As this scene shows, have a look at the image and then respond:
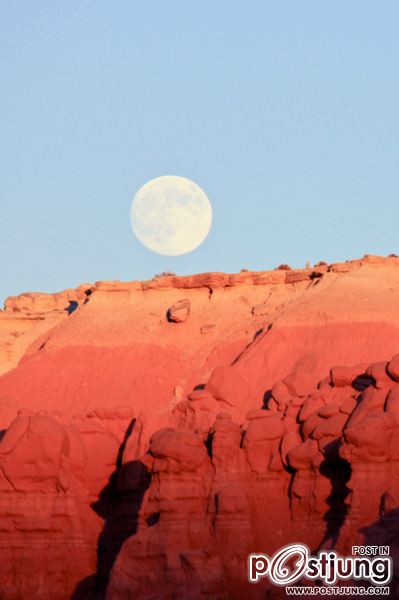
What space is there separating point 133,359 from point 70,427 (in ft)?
33.8

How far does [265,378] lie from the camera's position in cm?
5284

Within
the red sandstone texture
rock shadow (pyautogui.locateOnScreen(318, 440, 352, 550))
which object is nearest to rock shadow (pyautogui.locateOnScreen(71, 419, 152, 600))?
the red sandstone texture

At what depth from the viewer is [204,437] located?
149 feet

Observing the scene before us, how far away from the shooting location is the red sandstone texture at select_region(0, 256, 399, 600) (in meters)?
41.3

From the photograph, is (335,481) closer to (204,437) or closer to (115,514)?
(204,437)

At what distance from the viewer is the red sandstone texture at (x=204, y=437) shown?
136ft

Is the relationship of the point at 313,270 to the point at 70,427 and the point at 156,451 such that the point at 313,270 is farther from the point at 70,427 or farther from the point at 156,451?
the point at 156,451

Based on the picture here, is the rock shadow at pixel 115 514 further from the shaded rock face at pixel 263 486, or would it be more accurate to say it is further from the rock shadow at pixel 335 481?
the rock shadow at pixel 335 481

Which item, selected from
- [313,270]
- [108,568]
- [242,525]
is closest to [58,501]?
[108,568]

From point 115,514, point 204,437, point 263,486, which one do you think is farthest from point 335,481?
point 115,514

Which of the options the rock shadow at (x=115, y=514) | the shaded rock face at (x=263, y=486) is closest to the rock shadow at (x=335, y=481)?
the shaded rock face at (x=263, y=486)

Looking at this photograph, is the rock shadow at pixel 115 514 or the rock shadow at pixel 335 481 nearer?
the rock shadow at pixel 335 481

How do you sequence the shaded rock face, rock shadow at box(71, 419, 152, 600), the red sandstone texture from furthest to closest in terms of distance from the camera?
rock shadow at box(71, 419, 152, 600)
the red sandstone texture
the shaded rock face

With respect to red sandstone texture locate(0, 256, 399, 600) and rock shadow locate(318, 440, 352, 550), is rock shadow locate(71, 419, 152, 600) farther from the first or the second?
rock shadow locate(318, 440, 352, 550)
